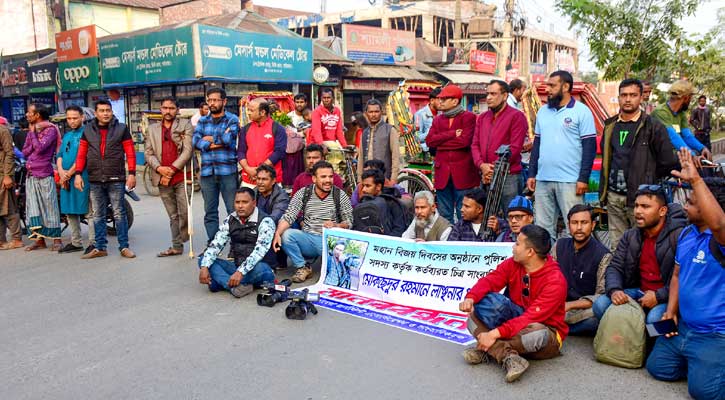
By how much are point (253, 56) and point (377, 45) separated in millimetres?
7680

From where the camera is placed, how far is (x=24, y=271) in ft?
24.4

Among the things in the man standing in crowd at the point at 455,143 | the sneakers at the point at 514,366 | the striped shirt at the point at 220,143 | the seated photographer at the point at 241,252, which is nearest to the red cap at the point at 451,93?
the man standing in crowd at the point at 455,143

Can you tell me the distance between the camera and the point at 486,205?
19.1 ft

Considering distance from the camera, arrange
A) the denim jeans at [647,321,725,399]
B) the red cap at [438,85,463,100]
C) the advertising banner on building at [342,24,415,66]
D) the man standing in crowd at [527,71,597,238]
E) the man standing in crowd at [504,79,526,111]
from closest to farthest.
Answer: the denim jeans at [647,321,725,399]
the man standing in crowd at [527,71,597,238]
the red cap at [438,85,463,100]
the man standing in crowd at [504,79,526,111]
the advertising banner on building at [342,24,415,66]

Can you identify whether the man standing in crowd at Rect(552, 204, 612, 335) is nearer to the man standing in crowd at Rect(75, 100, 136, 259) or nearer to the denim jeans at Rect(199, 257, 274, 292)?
the denim jeans at Rect(199, 257, 274, 292)

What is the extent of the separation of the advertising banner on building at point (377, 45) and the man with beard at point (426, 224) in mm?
18007

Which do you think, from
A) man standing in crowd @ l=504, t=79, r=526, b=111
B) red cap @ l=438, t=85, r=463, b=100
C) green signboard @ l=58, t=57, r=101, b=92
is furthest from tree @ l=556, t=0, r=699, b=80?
green signboard @ l=58, t=57, r=101, b=92

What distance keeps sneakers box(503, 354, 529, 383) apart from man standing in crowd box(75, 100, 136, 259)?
216 inches

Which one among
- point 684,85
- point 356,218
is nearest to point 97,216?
point 356,218

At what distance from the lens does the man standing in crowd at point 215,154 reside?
25.6 ft

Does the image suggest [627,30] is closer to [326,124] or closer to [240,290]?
[326,124]

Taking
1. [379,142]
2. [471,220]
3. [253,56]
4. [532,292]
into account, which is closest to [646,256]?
[532,292]

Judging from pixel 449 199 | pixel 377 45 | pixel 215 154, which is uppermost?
pixel 377 45

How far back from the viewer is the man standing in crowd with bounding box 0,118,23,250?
28.3 feet
